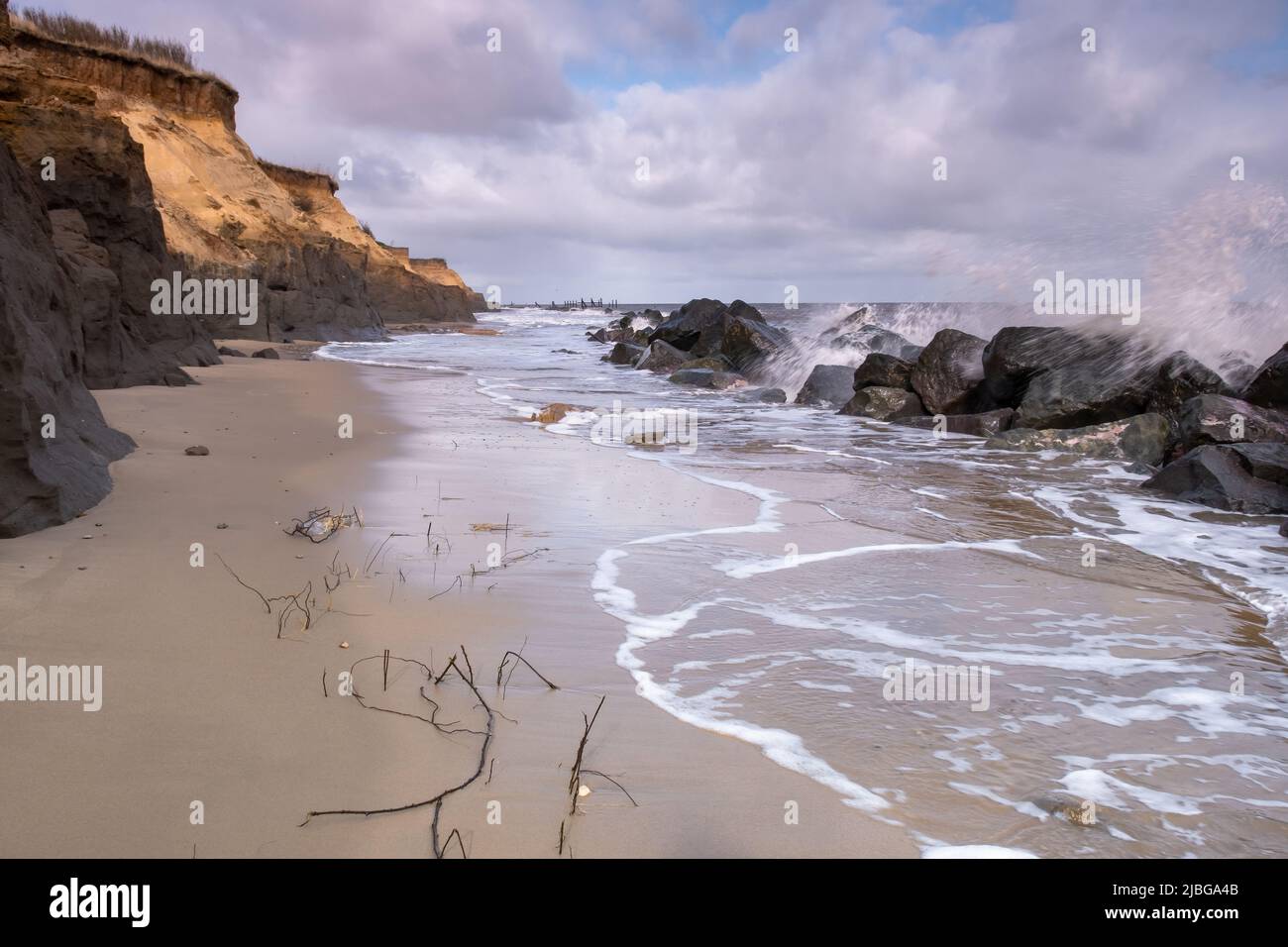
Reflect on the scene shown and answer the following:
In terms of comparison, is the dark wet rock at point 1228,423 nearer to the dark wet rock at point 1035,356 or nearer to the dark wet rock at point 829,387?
the dark wet rock at point 1035,356

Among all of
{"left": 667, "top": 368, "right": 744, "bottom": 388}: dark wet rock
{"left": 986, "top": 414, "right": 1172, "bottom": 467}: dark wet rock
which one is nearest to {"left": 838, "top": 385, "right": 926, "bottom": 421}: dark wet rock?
{"left": 986, "top": 414, "right": 1172, "bottom": 467}: dark wet rock

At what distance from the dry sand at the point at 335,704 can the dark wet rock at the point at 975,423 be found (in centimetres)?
585

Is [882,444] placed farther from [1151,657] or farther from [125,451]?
[125,451]

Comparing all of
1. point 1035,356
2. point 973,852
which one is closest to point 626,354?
point 1035,356

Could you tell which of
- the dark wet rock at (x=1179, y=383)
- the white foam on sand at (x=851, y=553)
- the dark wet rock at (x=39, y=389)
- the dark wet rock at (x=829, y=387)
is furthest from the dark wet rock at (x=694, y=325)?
the white foam on sand at (x=851, y=553)

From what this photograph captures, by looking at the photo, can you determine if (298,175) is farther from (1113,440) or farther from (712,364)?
(1113,440)

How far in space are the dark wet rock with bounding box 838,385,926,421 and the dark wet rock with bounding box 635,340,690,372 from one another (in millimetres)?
7841

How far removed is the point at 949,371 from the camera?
35.8 feet

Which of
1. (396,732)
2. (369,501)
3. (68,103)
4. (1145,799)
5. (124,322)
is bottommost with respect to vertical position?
(1145,799)

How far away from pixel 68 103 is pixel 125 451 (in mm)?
7745

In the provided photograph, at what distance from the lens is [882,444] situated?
8.99 metres

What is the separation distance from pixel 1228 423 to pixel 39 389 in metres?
8.59
